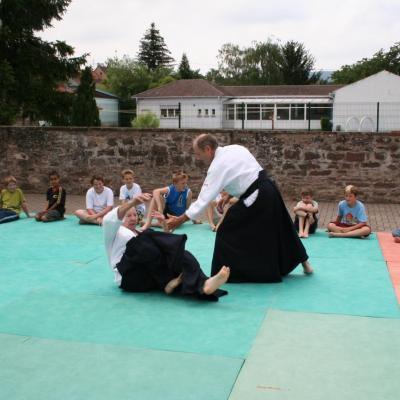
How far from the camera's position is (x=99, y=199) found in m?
10.7

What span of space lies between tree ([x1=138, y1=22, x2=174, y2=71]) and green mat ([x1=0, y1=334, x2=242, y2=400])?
7823 cm

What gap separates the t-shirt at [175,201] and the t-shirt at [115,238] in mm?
4061

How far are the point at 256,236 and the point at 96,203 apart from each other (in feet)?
16.2

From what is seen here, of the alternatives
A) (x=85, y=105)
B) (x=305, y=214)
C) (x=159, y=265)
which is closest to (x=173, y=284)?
(x=159, y=265)

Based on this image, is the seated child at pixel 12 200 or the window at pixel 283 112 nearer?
the seated child at pixel 12 200

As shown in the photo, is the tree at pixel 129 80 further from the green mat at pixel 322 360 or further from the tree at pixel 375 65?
the green mat at pixel 322 360

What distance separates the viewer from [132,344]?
470cm

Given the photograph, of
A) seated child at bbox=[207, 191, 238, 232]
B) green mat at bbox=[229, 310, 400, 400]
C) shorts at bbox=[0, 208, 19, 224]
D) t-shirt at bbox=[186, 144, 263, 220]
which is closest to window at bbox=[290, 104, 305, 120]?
seated child at bbox=[207, 191, 238, 232]

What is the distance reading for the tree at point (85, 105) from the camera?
93.4 feet

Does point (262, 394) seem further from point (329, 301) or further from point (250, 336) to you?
point (329, 301)

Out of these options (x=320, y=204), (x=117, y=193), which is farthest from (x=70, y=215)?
(x=320, y=204)

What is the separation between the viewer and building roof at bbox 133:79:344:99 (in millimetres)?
47719

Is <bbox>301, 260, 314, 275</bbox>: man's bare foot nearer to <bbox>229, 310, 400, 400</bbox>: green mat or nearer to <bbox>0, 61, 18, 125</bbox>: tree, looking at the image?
<bbox>229, 310, 400, 400</bbox>: green mat

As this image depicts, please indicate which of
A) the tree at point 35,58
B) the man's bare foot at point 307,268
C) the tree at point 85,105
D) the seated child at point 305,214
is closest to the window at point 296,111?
the tree at point 85,105
